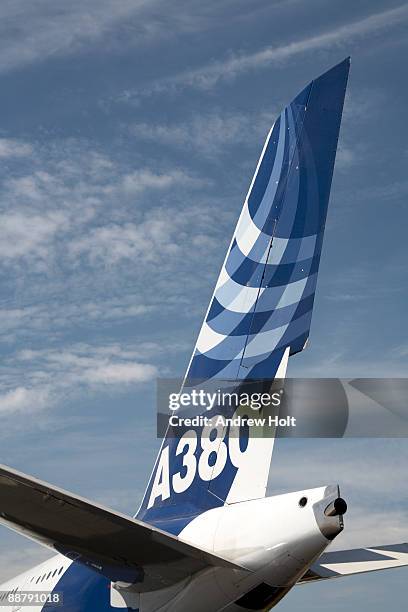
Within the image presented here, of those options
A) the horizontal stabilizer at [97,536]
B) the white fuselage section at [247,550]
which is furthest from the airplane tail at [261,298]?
the horizontal stabilizer at [97,536]

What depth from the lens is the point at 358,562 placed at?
40.4 ft

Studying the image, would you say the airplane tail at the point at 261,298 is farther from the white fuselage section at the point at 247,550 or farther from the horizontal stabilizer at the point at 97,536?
the horizontal stabilizer at the point at 97,536

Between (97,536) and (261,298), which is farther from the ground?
(261,298)

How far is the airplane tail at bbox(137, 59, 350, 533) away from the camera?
40.4 ft

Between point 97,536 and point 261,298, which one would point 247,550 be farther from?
point 261,298

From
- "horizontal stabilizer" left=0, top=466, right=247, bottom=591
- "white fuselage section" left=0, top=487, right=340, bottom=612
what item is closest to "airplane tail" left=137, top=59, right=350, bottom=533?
"white fuselage section" left=0, top=487, right=340, bottom=612

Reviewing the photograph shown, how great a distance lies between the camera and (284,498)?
9.58m

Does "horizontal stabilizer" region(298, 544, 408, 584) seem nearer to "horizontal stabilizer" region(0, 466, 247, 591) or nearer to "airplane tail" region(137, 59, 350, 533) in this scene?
"airplane tail" region(137, 59, 350, 533)

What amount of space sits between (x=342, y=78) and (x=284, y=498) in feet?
25.7

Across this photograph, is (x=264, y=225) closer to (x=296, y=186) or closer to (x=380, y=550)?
(x=296, y=186)

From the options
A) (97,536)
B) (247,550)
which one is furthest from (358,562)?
(97,536)

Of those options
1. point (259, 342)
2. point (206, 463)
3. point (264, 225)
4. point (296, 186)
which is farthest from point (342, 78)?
point (206, 463)

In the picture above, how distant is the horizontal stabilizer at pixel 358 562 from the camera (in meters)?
12.1

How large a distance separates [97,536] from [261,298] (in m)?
5.49
